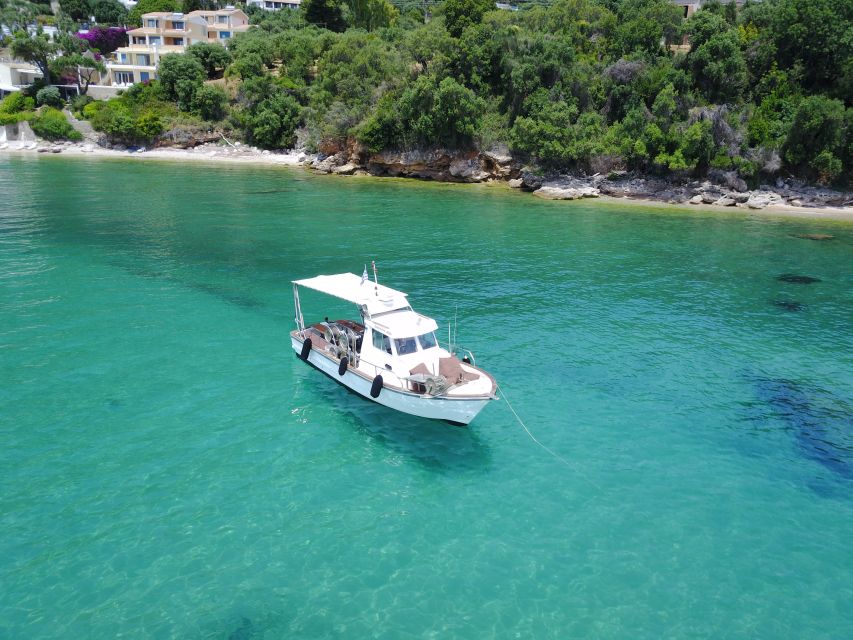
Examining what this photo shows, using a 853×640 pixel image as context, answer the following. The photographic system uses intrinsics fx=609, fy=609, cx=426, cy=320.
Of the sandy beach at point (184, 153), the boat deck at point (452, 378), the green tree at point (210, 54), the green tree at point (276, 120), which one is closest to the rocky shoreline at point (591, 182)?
the sandy beach at point (184, 153)

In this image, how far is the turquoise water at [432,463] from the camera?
14.4m

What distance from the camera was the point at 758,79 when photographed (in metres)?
67.9

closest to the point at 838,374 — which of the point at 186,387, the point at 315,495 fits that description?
the point at 315,495

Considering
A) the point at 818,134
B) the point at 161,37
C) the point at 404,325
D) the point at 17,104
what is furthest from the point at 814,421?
the point at 161,37

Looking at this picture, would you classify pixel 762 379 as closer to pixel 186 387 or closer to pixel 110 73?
pixel 186 387

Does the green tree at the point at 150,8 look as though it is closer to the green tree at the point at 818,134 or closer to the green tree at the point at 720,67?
the green tree at the point at 720,67

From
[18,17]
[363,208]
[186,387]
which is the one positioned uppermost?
[18,17]

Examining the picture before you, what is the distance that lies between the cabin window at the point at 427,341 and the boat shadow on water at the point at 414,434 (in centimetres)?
261

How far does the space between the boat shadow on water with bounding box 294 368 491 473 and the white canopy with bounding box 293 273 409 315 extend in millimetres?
3566

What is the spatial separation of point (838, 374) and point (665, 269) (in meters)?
15.8

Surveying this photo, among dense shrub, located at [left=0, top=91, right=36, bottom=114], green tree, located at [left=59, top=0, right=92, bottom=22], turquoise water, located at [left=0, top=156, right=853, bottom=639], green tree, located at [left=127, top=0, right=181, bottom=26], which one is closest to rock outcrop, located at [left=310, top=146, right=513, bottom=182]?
turquoise water, located at [left=0, top=156, right=853, bottom=639]

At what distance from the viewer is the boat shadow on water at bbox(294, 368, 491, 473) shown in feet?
64.7

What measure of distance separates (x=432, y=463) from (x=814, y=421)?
47.5ft

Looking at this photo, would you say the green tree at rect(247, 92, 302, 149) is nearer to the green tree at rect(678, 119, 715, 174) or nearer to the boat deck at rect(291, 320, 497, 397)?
the green tree at rect(678, 119, 715, 174)
